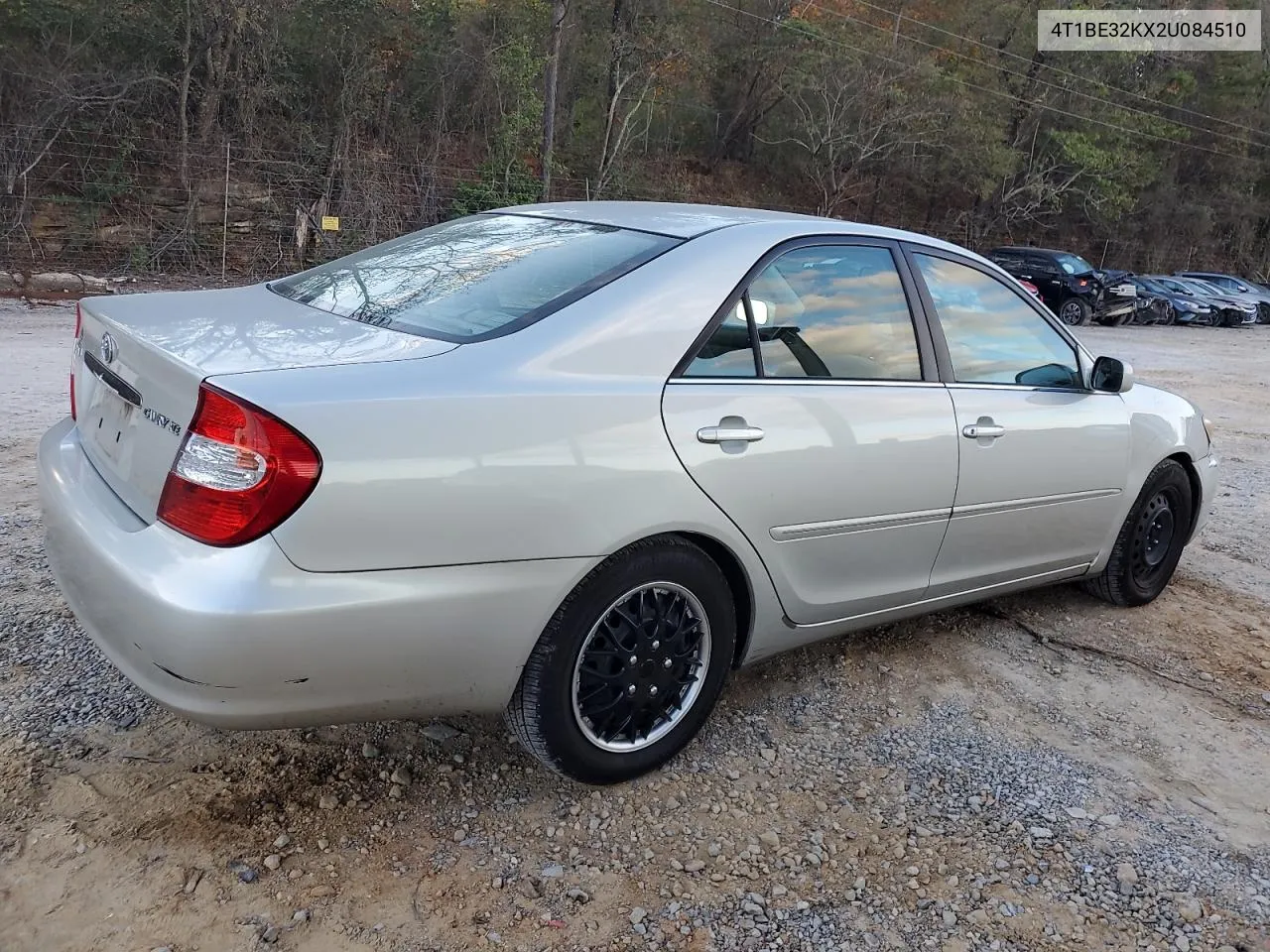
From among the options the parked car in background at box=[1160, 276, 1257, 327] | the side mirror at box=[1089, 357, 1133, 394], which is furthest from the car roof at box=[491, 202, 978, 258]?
the parked car in background at box=[1160, 276, 1257, 327]

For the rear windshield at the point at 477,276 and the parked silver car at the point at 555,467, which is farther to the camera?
the rear windshield at the point at 477,276

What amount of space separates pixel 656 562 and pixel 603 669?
1.04 ft

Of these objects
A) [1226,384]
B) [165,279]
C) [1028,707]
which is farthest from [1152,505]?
[165,279]

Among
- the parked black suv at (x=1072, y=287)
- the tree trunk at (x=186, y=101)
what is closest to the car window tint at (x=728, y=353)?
the tree trunk at (x=186, y=101)

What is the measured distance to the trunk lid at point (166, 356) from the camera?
2.19 meters

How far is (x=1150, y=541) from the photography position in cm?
431

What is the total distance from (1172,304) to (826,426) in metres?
26.6

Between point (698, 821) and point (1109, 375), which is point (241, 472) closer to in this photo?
point (698, 821)

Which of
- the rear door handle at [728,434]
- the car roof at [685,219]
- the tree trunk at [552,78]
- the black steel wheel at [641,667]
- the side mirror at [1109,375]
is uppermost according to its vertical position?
the tree trunk at [552,78]

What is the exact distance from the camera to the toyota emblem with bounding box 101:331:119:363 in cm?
251

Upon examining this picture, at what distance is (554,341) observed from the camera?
7.96ft

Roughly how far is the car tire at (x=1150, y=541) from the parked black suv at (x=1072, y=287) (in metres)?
19.0

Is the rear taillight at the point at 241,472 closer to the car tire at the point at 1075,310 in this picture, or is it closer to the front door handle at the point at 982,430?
the front door handle at the point at 982,430

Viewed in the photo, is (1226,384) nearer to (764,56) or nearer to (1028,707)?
(1028,707)
